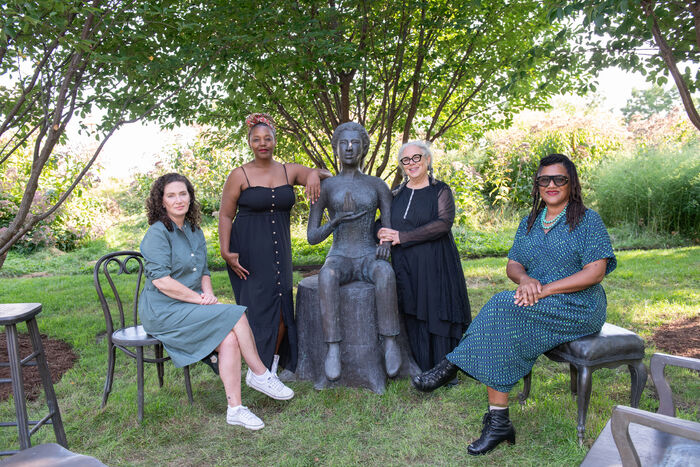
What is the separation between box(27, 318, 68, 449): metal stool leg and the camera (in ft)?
8.88

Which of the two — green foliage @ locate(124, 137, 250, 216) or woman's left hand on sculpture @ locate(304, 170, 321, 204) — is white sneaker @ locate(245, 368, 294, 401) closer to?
woman's left hand on sculpture @ locate(304, 170, 321, 204)

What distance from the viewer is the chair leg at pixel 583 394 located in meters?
2.68

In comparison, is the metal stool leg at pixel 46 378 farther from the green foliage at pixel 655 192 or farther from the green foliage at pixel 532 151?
the green foliage at pixel 655 192

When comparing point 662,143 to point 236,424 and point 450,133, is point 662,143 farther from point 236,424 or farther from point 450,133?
point 236,424

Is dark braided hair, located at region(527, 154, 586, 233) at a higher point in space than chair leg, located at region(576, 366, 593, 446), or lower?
higher

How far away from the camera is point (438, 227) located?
11.9 ft

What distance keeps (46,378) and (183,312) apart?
78 cm

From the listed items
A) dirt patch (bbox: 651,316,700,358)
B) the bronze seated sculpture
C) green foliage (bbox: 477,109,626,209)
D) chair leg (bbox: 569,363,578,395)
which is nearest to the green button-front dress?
the bronze seated sculpture

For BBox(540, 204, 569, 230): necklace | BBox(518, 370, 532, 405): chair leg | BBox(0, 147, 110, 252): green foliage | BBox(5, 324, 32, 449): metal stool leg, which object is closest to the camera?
BBox(5, 324, 32, 449): metal stool leg

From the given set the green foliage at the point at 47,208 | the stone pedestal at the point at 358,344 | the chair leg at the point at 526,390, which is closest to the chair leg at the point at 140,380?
the stone pedestal at the point at 358,344

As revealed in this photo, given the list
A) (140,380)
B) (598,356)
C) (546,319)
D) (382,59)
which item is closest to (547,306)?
(546,319)

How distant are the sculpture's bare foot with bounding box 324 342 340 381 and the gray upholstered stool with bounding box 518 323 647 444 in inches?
54.6

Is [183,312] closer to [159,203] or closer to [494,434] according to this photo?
[159,203]

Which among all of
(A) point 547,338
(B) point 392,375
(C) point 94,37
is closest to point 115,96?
(C) point 94,37
